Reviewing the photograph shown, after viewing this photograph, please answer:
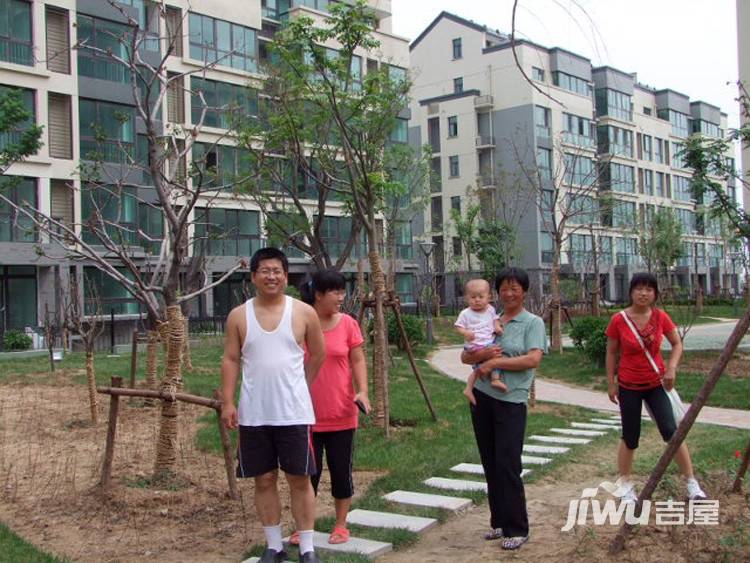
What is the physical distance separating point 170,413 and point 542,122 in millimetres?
42217

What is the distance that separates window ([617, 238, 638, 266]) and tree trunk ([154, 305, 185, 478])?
48.1 metres

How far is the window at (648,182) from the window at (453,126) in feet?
46.5

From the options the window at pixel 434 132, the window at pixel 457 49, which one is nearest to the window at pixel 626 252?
the window at pixel 434 132

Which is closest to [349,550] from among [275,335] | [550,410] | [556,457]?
[275,335]

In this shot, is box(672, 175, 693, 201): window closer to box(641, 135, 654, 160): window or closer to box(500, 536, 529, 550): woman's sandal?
box(641, 135, 654, 160): window

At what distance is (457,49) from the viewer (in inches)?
1934

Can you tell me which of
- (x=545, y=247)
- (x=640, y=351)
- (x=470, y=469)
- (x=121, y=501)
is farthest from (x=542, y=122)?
(x=121, y=501)

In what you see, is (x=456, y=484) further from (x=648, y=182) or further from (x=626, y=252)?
(x=648, y=182)

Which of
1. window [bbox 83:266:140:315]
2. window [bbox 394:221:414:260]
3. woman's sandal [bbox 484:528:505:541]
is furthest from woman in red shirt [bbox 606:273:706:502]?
window [bbox 394:221:414:260]

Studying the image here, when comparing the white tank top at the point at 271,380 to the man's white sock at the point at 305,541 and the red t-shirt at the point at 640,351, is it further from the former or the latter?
the red t-shirt at the point at 640,351

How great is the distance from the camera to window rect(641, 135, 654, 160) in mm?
55031

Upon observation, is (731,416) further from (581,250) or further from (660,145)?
(660,145)

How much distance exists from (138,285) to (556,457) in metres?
3.92

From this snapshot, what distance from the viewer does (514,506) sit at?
4.58 metres
